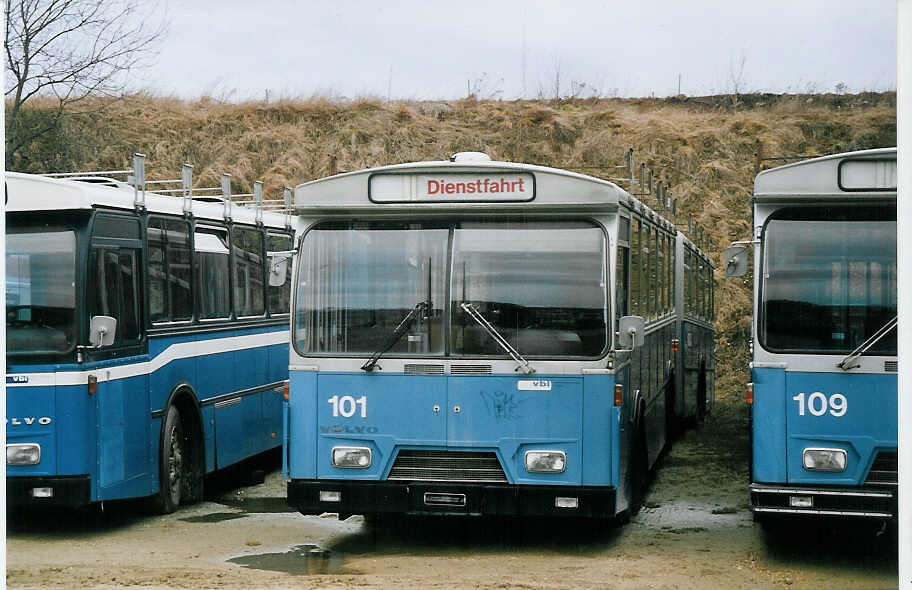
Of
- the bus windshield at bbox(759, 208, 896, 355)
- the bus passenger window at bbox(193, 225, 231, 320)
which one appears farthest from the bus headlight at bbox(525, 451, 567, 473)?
the bus passenger window at bbox(193, 225, 231, 320)

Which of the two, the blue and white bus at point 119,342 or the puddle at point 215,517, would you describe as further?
the puddle at point 215,517

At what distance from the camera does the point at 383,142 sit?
32.8 meters

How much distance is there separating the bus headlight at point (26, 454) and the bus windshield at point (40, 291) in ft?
2.47

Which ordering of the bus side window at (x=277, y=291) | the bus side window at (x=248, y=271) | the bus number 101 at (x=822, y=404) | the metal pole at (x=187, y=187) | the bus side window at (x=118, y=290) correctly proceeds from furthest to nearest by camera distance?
the bus side window at (x=277, y=291), the bus side window at (x=248, y=271), the metal pole at (x=187, y=187), the bus side window at (x=118, y=290), the bus number 101 at (x=822, y=404)

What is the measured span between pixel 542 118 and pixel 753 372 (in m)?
24.4

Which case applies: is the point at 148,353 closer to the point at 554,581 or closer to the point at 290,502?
the point at 290,502

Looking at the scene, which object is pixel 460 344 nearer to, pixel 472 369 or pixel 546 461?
pixel 472 369

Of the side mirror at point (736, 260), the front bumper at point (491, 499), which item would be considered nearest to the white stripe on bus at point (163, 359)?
the front bumper at point (491, 499)

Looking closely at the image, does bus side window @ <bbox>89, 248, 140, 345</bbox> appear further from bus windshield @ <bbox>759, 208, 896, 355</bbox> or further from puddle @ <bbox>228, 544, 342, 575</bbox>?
bus windshield @ <bbox>759, 208, 896, 355</bbox>

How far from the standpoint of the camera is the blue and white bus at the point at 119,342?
10.6 meters

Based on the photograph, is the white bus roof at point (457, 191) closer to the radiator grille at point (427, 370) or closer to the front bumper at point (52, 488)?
the radiator grille at point (427, 370)

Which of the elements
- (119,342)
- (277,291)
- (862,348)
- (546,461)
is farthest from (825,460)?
(277,291)

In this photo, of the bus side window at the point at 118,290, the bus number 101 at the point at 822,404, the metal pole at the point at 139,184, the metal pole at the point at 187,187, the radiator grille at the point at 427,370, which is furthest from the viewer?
the metal pole at the point at 187,187

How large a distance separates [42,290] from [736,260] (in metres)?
5.63
